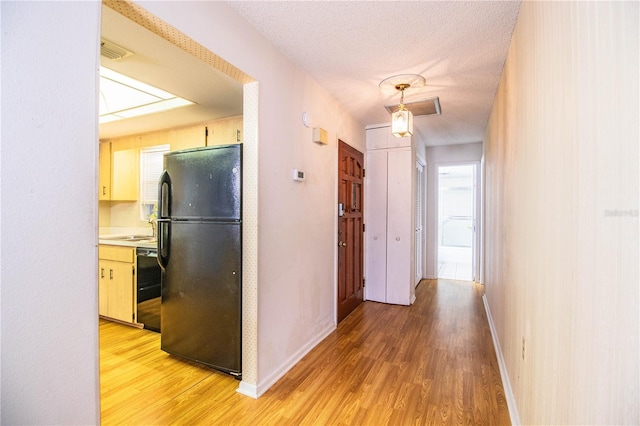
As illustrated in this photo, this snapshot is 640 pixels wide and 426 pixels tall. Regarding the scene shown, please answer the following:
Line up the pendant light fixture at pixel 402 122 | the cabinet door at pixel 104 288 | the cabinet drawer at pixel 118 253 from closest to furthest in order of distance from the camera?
the pendant light fixture at pixel 402 122 < the cabinet drawer at pixel 118 253 < the cabinet door at pixel 104 288

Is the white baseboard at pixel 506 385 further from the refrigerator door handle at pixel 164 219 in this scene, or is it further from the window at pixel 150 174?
the window at pixel 150 174

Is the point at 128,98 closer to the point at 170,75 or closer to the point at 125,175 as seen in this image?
the point at 170,75

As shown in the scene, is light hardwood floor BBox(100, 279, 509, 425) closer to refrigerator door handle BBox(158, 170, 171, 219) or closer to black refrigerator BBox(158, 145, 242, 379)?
black refrigerator BBox(158, 145, 242, 379)

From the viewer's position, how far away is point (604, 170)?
76 centimetres

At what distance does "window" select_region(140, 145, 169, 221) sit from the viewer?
4098 millimetres

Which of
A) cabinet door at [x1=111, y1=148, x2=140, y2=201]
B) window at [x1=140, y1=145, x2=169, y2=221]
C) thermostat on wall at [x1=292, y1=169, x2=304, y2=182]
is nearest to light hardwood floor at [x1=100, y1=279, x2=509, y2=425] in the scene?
thermostat on wall at [x1=292, y1=169, x2=304, y2=182]

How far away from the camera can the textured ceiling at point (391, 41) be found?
1.79m

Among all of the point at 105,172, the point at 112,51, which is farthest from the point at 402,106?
the point at 105,172

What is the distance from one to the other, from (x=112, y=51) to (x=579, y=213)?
108 inches

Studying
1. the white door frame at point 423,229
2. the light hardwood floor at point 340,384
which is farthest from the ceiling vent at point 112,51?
the white door frame at point 423,229

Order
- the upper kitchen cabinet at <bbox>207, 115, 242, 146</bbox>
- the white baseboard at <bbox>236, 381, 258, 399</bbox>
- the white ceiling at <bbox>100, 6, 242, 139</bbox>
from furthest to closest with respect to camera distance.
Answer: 1. the upper kitchen cabinet at <bbox>207, 115, 242, 146</bbox>
2. the white baseboard at <bbox>236, 381, 258, 399</bbox>
3. the white ceiling at <bbox>100, 6, 242, 139</bbox>

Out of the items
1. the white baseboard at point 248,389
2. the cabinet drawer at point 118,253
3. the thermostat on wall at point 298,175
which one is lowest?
the white baseboard at point 248,389

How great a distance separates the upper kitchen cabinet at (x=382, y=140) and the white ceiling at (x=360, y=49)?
0.82 m

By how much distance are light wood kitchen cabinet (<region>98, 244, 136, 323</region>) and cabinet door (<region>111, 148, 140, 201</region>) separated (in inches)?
39.9
